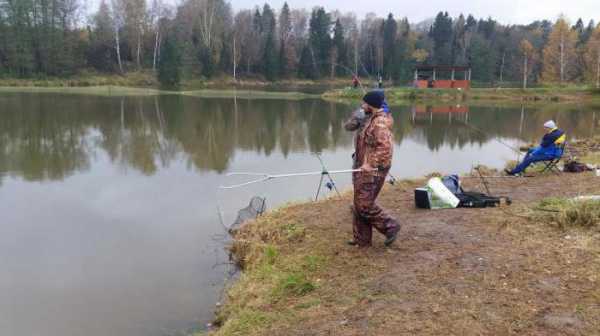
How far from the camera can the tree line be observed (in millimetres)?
50562

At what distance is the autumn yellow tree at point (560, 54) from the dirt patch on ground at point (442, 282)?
56466 millimetres

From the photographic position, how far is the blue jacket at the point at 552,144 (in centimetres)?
923

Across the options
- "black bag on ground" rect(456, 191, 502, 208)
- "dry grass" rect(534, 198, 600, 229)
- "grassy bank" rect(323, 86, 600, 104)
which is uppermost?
"grassy bank" rect(323, 86, 600, 104)

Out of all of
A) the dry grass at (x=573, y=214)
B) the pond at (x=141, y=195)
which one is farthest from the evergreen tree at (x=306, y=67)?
the dry grass at (x=573, y=214)

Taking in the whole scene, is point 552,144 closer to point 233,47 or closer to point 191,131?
point 191,131

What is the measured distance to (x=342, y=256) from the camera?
210 inches

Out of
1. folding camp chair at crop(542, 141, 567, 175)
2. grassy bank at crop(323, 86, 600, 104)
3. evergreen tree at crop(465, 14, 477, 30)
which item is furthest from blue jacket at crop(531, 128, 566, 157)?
evergreen tree at crop(465, 14, 477, 30)

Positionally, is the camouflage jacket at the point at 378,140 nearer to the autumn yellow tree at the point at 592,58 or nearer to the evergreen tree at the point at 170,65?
the evergreen tree at the point at 170,65

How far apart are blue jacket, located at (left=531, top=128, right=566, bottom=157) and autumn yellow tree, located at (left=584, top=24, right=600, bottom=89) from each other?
47833 millimetres

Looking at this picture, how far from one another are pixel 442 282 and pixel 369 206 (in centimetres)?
109

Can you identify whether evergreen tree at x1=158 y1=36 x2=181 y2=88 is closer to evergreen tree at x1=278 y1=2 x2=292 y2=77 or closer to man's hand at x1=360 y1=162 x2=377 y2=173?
evergreen tree at x1=278 y1=2 x2=292 y2=77

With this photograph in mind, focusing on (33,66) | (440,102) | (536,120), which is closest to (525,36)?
(440,102)

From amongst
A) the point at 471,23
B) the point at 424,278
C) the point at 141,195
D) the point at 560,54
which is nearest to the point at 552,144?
the point at 424,278

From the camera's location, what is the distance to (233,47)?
64000 mm
